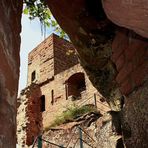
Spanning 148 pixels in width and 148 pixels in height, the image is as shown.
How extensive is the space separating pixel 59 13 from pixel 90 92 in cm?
1288

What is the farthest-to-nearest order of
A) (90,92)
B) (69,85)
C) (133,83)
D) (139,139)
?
(69,85), (90,92), (133,83), (139,139)

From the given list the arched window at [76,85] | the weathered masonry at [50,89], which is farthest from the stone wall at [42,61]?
the arched window at [76,85]

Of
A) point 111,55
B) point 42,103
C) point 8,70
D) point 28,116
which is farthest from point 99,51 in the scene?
point 42,103

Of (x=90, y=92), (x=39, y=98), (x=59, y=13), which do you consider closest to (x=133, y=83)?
(x=59, y=13)

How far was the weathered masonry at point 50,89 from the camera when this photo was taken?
662 inches

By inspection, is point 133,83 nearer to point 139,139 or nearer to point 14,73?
point 139,139

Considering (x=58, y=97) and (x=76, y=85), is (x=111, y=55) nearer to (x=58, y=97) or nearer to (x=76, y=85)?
(x=58, y=97)

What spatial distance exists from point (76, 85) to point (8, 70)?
1679 cm

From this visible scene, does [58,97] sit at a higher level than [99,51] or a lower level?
higher

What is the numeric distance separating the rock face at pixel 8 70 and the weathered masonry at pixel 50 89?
12679 mm

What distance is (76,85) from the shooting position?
18.7 meters

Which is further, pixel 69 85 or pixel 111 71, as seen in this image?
pixel 69 85

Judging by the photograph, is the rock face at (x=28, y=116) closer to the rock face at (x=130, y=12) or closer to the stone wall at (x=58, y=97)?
the stone wall at (x=58, y=97)

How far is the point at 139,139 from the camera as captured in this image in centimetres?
225
